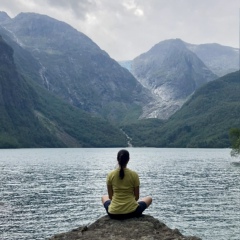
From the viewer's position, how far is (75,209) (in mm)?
59312

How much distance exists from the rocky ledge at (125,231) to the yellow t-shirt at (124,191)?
513 millimetres

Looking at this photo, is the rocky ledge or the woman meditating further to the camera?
the woman meditating

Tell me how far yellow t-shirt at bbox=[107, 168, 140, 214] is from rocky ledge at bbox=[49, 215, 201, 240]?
513mm

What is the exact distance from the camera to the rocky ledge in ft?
49.0

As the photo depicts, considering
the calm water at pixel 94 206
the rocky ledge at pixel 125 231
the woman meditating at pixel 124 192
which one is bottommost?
the calm water at pixel 94 206

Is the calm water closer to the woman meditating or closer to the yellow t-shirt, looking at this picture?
the woman meditating

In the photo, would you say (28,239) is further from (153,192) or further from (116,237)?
(153,192)

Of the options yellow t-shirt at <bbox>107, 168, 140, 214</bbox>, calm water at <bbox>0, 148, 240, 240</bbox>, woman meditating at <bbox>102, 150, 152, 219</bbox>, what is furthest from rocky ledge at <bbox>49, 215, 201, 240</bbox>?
calm water at <bbox>0, 148, 240, 240</bbox>

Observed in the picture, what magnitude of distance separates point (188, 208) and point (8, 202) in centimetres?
2973

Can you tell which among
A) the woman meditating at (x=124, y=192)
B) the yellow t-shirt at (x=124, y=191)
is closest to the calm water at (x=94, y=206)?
the woman meditating at (x=124, y=192)

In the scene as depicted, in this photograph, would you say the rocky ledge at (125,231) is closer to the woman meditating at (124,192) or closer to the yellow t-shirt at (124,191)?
the woman meditating at (124,192)

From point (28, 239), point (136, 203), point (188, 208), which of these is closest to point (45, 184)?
point (188, 208)

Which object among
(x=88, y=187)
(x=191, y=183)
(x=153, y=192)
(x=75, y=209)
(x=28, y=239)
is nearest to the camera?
(x=28, y=239)

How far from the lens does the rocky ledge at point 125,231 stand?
49.0 feet
